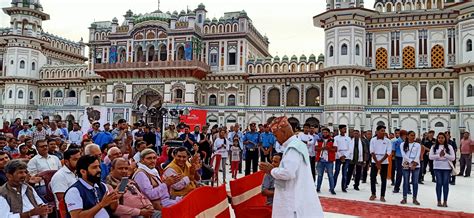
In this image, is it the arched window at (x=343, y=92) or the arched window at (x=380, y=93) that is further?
the arched window at (x=380, y=93)

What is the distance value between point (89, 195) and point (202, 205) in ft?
4.83

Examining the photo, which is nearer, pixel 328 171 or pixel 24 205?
pixel 24 205

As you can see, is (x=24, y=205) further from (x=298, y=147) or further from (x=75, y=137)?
(x=75, y=137)

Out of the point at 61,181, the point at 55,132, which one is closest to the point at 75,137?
the point at 55,132

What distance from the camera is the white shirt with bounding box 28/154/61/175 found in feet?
20.6

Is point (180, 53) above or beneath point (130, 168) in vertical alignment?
above

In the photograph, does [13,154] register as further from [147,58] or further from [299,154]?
[147,58]

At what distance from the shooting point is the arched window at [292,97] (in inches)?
1158

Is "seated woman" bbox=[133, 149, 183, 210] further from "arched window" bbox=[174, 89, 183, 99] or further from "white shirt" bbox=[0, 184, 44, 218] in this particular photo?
"arched window" bbox=[174, 89, 183, 99]

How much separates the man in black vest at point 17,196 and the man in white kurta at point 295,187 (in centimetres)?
246

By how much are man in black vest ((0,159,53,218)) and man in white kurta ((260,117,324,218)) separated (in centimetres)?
246

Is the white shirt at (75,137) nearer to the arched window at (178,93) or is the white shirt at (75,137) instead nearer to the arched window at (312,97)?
the arched window at (178,93)

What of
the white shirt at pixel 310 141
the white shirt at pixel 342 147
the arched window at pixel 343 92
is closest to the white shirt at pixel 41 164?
the white shirt at pixel 310 141

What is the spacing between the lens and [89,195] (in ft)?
12.3
